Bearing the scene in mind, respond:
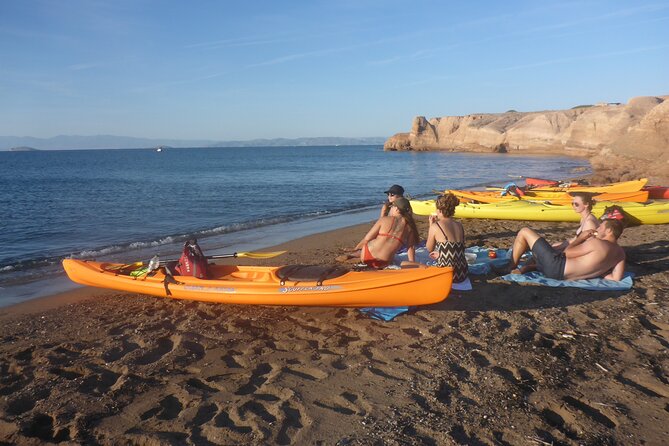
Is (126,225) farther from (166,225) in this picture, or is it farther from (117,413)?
(117,413)

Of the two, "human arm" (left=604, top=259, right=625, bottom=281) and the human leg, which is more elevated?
the human leg

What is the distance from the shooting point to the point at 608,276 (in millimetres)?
5941

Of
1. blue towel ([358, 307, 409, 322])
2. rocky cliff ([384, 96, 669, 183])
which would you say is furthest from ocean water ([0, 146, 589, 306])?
rocky cliff ([384, 96, 669, 183])

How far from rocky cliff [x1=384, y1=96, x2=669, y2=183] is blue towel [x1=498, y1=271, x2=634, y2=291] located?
1553cm

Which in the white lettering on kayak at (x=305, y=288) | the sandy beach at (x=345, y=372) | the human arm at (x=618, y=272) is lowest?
the sandy beach at (x=345, y=372)

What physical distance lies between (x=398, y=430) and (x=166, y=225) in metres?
11.9

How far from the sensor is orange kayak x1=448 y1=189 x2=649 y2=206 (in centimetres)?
1143

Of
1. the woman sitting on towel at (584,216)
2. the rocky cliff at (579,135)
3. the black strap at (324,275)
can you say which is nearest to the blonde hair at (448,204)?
the black strap at (324,275)

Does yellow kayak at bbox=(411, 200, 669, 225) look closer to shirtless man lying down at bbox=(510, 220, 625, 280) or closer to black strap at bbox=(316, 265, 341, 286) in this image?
shirtless man lying down at bbox=(510, 220, 625, 280)

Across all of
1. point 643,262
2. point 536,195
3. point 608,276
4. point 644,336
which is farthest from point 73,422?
point 536,195

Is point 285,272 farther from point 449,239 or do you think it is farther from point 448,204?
point 448,204

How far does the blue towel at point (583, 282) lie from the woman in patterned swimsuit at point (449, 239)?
818 mm

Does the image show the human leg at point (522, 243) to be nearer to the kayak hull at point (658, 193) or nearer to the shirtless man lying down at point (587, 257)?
the shirtless man lying down at point (587, 257)

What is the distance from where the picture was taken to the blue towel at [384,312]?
497 centimetres
